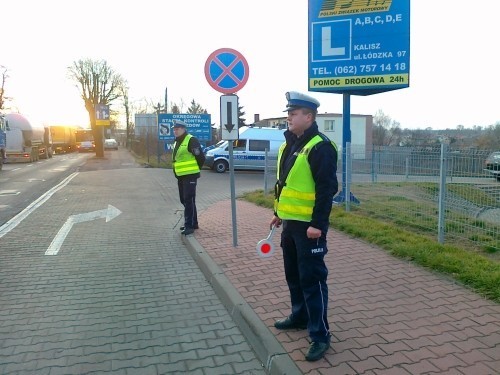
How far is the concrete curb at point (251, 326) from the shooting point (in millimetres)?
3203

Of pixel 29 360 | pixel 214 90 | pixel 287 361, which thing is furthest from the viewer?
pixel 214 90

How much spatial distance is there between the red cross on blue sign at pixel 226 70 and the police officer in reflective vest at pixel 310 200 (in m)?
3.31

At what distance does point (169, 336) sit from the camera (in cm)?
393

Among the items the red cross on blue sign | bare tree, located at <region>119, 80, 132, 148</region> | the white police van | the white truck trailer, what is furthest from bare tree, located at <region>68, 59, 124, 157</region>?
the red cross on blue sign

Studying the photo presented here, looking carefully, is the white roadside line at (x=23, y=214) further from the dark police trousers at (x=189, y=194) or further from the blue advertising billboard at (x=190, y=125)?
the blue advertising billboard at (x=190, y=125)

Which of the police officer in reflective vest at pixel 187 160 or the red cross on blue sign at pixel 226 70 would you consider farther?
the police officer in reflective vest at pixel 187 160

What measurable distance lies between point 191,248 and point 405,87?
5.86m

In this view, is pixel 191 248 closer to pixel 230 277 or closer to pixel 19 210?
pixel 230 277

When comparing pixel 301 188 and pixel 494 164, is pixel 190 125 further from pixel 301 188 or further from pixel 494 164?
pixel 301 188

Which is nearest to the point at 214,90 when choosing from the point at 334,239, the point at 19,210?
the point at 334,239

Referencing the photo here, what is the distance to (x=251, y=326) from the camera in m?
3.85

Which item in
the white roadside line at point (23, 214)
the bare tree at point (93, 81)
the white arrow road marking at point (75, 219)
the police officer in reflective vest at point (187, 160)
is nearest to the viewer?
the white arrow road marking at point (75, 219)

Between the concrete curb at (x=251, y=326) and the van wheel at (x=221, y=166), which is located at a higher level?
the van wheel at (x=221, y=166)

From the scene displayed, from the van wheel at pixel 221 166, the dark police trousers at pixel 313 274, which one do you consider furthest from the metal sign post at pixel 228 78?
the van wheel at pixel 221 166
